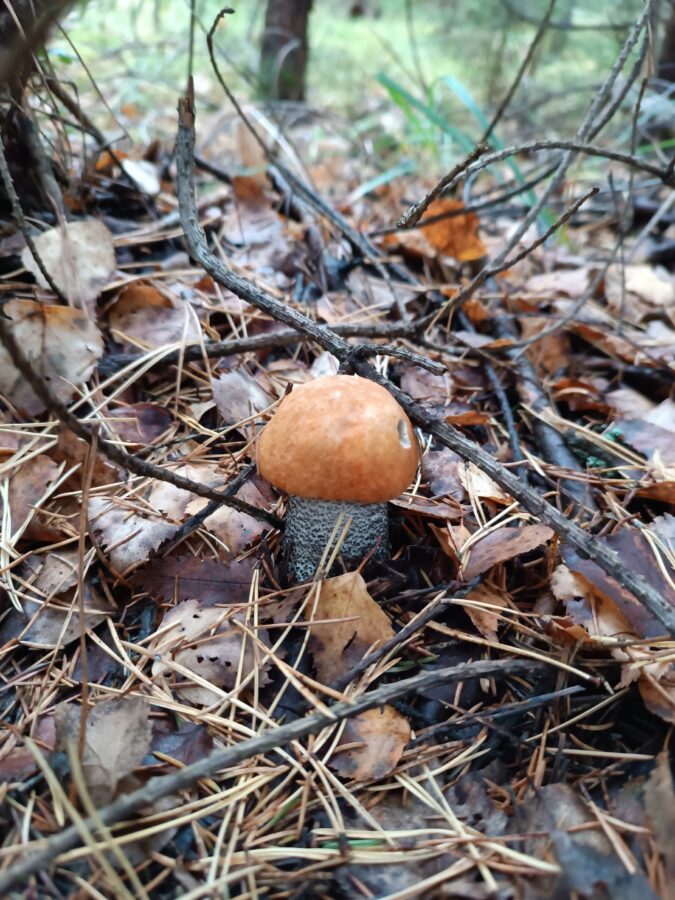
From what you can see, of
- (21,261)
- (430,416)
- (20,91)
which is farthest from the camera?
(21,261)

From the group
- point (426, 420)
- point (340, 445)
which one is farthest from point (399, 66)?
point (340, 445)

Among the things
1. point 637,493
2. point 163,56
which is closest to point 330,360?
point 637,493

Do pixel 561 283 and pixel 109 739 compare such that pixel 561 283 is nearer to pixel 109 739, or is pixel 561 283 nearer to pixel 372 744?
pixel 372 744

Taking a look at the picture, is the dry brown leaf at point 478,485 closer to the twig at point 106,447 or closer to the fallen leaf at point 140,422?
the twig at point 106,447

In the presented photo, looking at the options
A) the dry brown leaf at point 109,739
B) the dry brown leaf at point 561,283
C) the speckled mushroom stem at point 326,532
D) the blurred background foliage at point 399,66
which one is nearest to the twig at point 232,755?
the dry brown leaf at point 109,739

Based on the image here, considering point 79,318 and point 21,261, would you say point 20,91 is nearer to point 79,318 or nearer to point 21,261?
point 21,261

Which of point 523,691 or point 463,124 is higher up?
point 463,124
